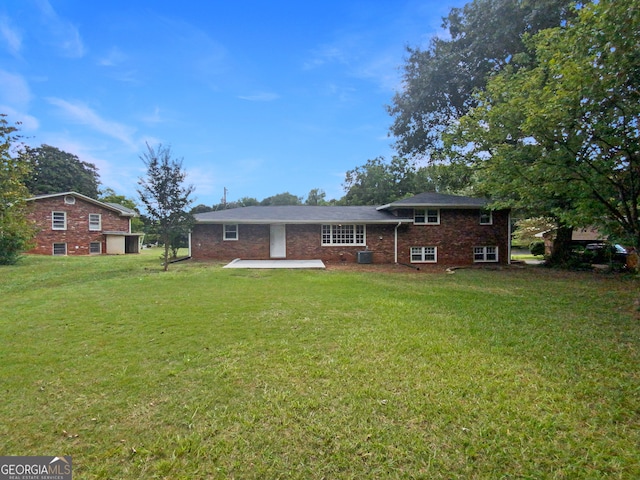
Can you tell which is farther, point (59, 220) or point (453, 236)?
point (59, 220)

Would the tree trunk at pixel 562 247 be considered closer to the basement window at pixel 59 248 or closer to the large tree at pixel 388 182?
the large tree at pixel 388 182

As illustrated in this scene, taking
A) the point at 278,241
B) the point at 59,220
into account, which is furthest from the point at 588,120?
the point at 59,220

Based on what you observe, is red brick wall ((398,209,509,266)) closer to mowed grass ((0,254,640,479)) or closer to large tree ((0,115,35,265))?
mowed grass ((0,254,640,479))

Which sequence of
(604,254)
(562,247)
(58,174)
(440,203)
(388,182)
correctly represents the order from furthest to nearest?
(58,174), (388,182), (604,254), (440,203), (562,247)

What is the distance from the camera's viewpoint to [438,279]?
33.9 feet

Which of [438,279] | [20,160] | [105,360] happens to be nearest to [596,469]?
[105,360]

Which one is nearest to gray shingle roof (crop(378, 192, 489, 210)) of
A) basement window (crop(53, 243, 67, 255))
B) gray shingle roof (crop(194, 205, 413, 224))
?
gray shingle roof (crop(194, 205, 413, 224))

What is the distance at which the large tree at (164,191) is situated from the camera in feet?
37.8

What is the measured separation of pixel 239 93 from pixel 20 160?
37.3ft

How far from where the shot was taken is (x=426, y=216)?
15.6 meters

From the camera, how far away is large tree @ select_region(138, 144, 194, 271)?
11.5 meters

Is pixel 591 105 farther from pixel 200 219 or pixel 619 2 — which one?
pixel 200 219

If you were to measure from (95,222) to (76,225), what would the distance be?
1.20 meters

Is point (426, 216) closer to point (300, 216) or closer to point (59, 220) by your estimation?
point (300, 216)
